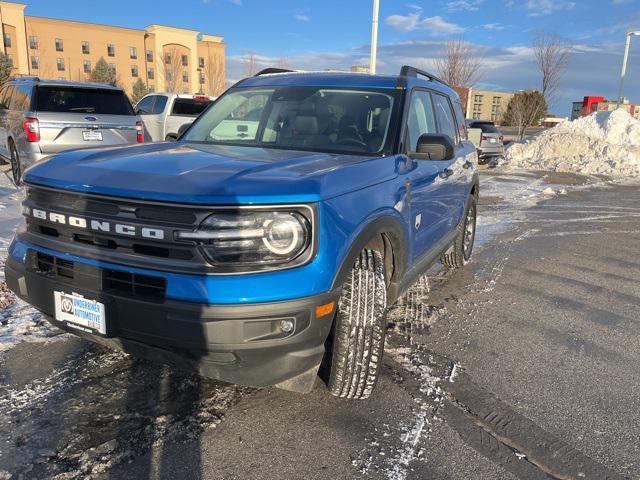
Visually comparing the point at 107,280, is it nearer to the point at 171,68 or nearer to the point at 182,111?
the point at 182,111

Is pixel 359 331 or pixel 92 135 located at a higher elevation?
pixel 92 135

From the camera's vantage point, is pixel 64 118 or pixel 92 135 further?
pixel 92 135

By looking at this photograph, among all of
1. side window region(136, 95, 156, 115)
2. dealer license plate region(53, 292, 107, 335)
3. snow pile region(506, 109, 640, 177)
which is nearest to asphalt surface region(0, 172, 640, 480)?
dealer license plate region(53, 292, 107, 335)

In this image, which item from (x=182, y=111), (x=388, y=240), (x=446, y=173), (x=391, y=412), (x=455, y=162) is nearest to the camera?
(x=391, y=412)

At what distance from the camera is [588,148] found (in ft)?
63.3

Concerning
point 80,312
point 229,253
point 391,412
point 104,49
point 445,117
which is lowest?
point 391,412

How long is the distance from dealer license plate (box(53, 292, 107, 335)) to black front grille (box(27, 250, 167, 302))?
7 centimetres

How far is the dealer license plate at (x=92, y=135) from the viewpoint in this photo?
8086mm

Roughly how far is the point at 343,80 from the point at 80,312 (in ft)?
8.35

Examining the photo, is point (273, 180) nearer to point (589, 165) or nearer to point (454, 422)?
point (454, 422)

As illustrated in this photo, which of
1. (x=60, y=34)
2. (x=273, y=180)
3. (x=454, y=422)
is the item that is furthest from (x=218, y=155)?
(x=60, y=34)

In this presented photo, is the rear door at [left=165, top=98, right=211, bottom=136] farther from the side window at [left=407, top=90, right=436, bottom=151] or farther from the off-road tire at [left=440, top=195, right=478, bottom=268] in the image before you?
the side window at [left=407, top=90, right=436, bottom=151]

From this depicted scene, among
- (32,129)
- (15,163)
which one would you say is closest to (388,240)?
(32,129)

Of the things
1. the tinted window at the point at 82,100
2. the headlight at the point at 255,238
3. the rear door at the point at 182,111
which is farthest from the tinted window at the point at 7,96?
the headlight at the point at 255,238
